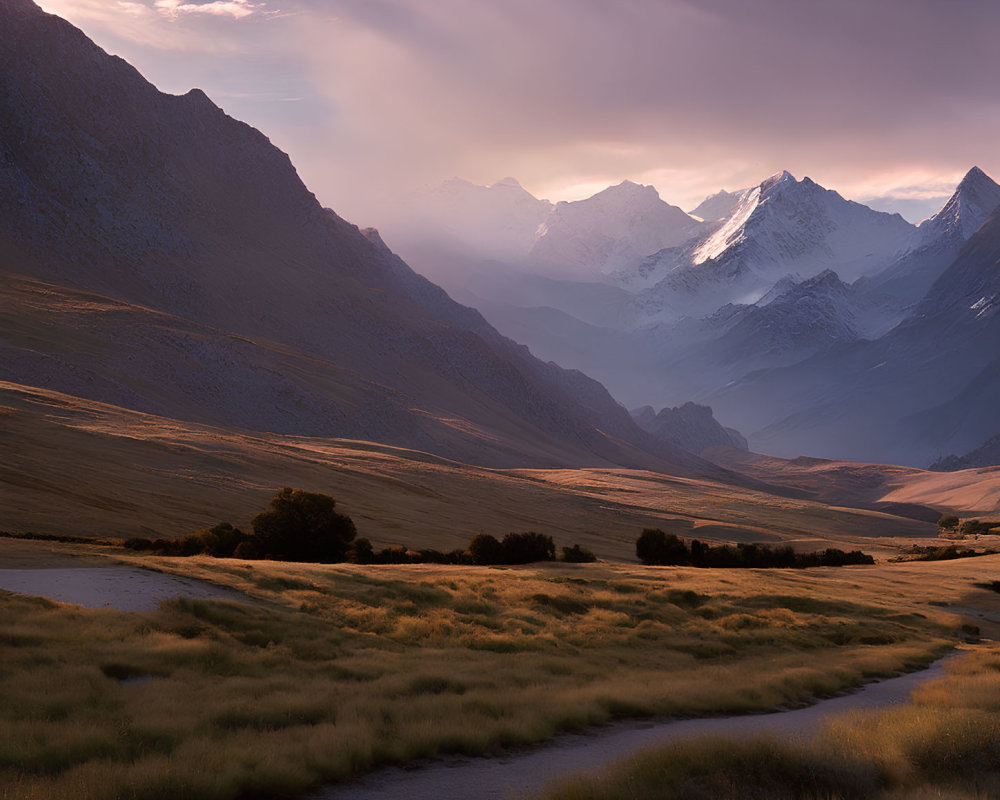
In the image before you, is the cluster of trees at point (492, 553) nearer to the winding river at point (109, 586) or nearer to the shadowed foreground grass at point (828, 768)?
the winding river at point (109, 586)

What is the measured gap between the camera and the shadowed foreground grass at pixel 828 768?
37.1 feet

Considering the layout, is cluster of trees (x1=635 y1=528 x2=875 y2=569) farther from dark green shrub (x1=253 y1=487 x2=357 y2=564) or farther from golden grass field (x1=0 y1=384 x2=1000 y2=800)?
dark green shrub (x1=253 y1=487 x2=357 y2=564)

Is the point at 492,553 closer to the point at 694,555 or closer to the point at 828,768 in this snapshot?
the point at 694,555

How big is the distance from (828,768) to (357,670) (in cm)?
1073

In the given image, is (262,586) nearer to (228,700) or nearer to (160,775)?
(228,700)

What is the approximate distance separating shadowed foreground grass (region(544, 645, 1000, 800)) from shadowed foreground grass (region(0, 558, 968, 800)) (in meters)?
3.72

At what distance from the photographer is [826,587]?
46375 mm

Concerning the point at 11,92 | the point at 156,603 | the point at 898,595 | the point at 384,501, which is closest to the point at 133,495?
the point at 384,501

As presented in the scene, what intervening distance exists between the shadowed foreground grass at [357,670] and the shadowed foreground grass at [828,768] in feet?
12.2

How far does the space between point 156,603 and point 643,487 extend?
141208 millimetres

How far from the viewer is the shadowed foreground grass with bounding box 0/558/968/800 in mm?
12359

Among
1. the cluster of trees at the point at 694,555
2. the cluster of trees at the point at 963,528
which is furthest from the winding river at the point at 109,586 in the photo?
the cluster of trees at the point at 963,528

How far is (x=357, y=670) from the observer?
62.4 ft

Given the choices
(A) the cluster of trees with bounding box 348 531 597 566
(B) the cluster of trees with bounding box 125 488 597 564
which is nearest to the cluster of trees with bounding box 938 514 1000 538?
(A) the cluster of trees with bounding box 348 531 597 566
